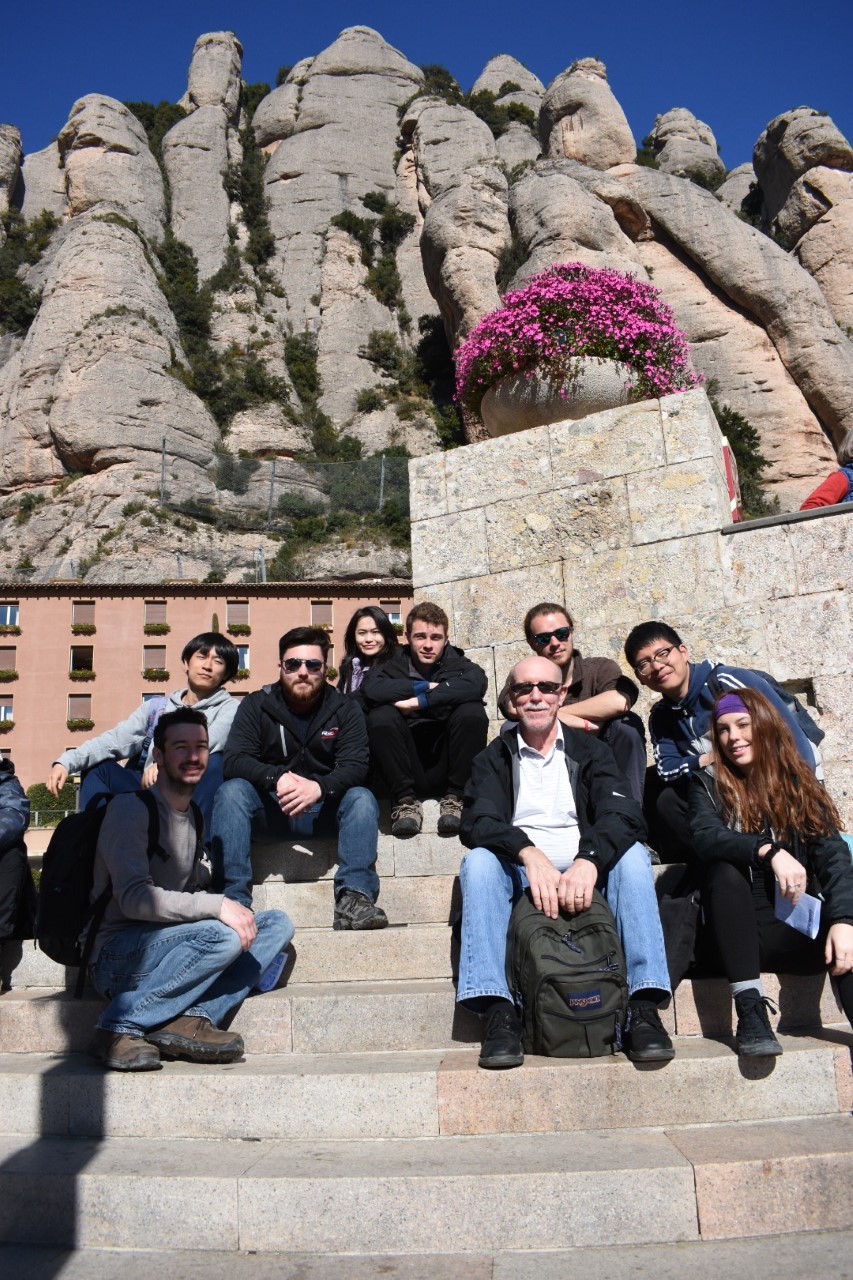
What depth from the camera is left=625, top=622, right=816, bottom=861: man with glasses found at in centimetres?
385

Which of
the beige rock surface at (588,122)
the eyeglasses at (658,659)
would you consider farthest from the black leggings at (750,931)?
the beige rock surface at (588,122)

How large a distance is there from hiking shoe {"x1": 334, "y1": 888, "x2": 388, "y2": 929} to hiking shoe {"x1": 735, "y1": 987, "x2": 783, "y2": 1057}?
1464mm

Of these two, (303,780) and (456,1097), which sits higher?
(303,780)

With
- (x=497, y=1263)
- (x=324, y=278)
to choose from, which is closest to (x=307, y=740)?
(x=497, y=1263)

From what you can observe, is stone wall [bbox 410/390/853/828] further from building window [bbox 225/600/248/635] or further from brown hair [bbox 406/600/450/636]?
building window [bbox 225/600/248/635]

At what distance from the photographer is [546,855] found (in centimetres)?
332

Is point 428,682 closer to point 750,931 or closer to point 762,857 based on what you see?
point 762,857

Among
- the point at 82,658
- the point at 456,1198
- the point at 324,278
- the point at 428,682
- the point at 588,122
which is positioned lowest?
the point at 456,1198

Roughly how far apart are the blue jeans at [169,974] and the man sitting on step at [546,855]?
2.79ft

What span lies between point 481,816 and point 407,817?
3.84ft

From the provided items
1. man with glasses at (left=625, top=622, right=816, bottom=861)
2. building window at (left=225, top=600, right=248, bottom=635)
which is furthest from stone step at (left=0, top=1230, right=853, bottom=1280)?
building window at (left=225, top=600, right=248, bottom=635)

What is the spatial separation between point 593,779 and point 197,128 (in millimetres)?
61476

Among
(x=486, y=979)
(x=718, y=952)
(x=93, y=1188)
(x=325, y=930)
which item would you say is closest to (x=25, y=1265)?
(x=93, y=1188)

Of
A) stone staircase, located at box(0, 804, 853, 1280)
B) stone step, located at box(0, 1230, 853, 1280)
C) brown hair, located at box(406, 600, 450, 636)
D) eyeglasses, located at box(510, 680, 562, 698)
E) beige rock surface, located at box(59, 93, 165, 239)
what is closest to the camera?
stone step, located at box(0, 1230, 853, 1280)
